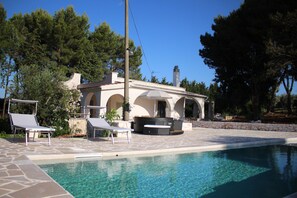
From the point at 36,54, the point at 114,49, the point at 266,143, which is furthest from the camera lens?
the point at 114,49

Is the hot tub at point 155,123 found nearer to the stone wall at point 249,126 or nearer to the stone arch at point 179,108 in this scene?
the stone wall at point 249,126

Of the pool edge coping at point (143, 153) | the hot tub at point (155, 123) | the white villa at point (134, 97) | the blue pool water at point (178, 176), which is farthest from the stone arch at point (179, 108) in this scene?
the blue pool water at point (178, 176)

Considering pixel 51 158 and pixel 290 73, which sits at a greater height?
pixel 290 73

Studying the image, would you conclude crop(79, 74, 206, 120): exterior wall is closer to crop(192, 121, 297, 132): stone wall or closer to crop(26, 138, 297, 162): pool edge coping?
crop(192, 121, 297, 132): stone wall

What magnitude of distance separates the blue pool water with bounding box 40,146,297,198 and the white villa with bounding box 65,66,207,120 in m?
11.3

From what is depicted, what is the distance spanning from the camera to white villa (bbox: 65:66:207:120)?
18.6 meters

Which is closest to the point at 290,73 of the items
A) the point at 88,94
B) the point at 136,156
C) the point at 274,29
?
the point at 274,29

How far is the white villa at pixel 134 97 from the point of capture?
61.2 feet

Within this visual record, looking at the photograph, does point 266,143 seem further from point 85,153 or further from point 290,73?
point 290,73

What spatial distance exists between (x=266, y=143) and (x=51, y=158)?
30.5 feet

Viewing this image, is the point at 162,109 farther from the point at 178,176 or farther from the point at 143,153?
the point at 178,176

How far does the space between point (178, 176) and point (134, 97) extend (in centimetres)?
1483

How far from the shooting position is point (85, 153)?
688cm

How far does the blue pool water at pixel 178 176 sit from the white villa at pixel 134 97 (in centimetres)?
1126
